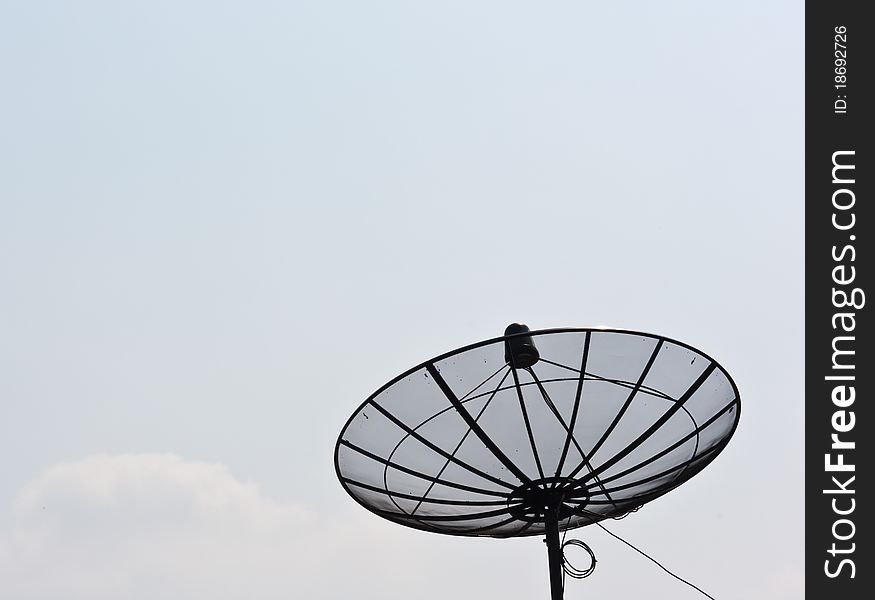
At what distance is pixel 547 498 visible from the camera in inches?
555

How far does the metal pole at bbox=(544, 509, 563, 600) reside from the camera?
13.4 m

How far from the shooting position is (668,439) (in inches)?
563

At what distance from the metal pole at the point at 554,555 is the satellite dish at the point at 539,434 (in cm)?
1

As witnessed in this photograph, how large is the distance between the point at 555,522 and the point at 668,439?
74.2 inches

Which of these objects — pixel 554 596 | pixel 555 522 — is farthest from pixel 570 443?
pixel 554 596

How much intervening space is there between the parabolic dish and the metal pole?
148 millimetres

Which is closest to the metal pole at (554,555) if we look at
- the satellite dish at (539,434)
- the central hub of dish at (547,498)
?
the satellite dish at (539,434)

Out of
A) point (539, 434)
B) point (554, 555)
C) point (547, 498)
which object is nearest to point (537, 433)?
point (539, 434)

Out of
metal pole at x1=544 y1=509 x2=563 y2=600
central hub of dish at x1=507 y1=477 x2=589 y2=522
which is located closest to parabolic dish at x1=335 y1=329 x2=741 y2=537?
central hub of dish at x1=507 y1=477 x2=589 y2=522

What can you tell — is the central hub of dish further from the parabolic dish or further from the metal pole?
the metal pole

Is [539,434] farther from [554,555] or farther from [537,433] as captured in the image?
[554,555]

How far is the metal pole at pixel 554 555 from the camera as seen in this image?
528 inches

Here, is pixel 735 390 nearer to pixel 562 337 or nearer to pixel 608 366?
pixel 608 366

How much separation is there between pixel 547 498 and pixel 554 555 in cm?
80
